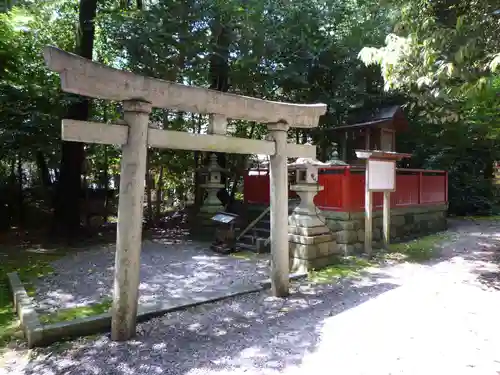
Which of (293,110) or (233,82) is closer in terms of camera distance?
(293,110)

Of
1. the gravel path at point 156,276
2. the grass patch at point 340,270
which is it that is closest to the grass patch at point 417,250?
the grass patch at point 340,270

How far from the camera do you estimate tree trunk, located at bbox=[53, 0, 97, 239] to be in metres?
10.3

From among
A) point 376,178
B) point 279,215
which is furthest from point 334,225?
point 279,215

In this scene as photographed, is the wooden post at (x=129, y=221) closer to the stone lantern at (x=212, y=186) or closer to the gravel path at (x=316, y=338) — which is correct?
the gravel path at (x=316, y=338)

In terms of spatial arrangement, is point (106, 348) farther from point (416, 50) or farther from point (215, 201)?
point (215, 201)

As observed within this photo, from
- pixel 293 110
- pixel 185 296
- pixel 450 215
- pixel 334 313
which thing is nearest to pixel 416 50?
pixel 293 110

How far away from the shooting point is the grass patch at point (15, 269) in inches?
175

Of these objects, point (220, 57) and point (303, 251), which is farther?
point (220, 57)

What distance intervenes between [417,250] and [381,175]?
2.50m

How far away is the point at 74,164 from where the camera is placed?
419 inches

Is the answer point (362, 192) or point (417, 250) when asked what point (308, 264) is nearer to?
point (362, 192)

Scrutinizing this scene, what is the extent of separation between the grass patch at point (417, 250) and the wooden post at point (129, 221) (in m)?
6.51

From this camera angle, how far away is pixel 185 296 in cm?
551

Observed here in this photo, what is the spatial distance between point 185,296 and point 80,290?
185cm
